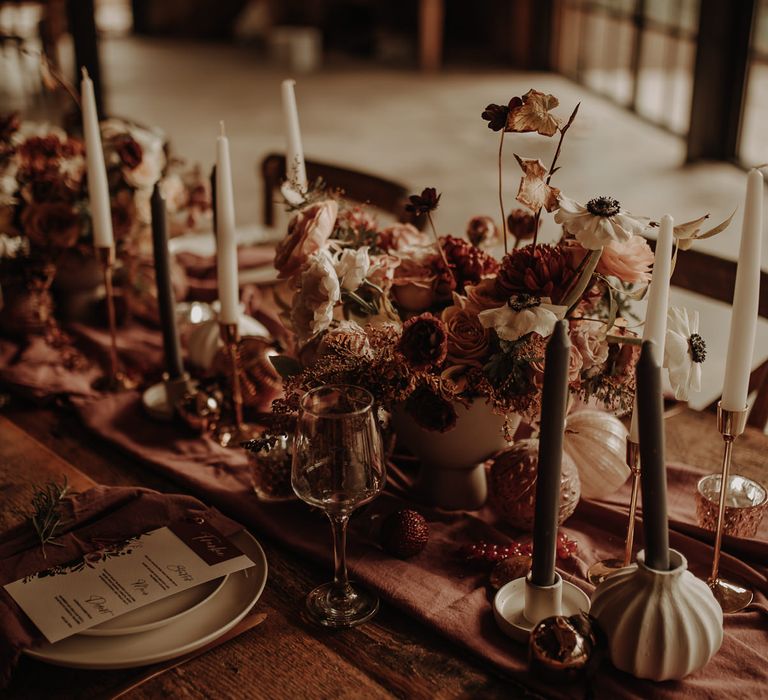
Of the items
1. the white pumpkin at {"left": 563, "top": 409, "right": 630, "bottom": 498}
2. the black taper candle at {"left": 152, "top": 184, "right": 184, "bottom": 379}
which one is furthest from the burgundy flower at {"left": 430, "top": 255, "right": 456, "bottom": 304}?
the black taper candle at {"left": 152, "top": 184, "right": 184, "bottom": 379}

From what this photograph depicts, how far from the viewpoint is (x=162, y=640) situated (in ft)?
2.98

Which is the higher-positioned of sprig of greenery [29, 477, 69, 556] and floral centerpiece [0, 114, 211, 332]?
floral centerpiece [0, 114, 211, 332]

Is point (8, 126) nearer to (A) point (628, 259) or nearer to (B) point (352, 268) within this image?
(B) point (352, 268)

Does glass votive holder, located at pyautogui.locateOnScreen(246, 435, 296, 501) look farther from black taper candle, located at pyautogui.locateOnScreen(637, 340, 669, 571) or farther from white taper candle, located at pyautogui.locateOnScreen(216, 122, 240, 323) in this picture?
black taper candle, located at pyautogui.locateOnScreen(637, 340, 669, 571)

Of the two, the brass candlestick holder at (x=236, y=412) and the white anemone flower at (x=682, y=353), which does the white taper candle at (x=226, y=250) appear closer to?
the brass candlestick holder at (x=236, y=412)

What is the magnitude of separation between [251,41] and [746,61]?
618 centimetres

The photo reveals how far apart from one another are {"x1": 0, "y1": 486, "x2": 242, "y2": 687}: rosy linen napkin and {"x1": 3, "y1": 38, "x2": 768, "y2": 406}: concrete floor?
181 cm

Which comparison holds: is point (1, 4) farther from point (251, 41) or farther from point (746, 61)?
point (746, 61)

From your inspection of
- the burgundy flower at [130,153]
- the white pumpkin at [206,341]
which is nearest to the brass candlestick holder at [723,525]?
the white pumpkin at [206,341]

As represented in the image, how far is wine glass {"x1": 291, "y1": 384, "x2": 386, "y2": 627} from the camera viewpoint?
0.88m

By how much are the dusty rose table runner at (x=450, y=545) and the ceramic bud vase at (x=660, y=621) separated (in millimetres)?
29

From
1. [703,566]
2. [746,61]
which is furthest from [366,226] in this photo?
[746,61]

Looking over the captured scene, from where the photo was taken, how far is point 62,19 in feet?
26.0

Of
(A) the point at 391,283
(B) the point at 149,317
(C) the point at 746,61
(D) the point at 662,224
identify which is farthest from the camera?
(C) the point at 746,61
